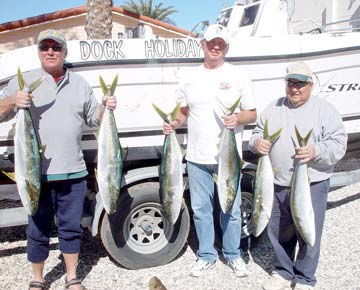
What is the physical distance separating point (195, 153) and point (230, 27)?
3136 mm

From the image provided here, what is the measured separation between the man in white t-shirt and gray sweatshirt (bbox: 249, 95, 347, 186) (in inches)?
11.0

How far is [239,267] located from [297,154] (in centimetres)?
129

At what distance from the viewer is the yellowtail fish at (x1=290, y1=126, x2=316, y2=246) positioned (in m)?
2.88

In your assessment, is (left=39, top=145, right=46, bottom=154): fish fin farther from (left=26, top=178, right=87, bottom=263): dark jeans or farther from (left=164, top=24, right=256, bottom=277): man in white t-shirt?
(left=164, top=24, right=256, bottom=277): man in white t-shirt

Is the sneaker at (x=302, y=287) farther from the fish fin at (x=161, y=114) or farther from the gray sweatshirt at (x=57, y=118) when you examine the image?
the gray sweatshirt at (x=57, y=118)

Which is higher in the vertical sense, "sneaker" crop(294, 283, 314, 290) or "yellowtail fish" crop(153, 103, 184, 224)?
"yellowtail fish" crop(153, 103, 184, 224)

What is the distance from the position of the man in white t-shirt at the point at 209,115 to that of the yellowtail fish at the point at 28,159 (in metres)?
0.98

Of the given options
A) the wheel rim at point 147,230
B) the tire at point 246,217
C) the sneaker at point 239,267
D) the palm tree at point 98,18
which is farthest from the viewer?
the palm tree at point 98,18

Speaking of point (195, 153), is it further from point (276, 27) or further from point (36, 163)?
point (276, 27)

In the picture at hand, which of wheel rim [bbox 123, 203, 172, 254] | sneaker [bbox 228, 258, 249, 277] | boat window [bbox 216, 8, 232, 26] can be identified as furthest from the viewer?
boat window [bbox 216, 8, 232, 26]

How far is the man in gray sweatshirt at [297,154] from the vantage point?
2.89m

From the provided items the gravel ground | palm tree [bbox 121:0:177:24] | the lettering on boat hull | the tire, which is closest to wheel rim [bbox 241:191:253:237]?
the tire

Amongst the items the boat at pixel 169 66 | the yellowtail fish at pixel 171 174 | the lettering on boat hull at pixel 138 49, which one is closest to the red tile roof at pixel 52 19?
the boat at pixel 169 66

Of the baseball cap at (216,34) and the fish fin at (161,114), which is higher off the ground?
the baseball cap at (216,34)
